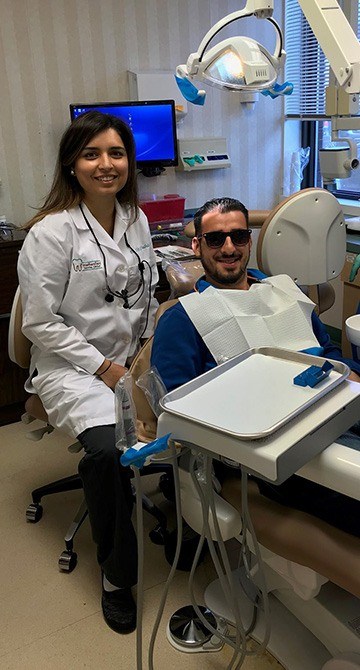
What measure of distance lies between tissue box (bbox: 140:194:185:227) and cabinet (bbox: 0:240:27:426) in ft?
2.70

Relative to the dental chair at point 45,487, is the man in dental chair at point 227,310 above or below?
above

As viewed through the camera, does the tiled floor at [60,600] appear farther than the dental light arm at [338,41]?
Yes

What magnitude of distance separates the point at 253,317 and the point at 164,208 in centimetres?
173

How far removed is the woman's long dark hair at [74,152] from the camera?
1.83m

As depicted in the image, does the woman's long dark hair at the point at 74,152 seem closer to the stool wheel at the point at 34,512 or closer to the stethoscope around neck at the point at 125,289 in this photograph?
the stethoscope around neck at the point at 125,289

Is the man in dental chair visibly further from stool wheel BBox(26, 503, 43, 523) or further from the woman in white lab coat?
stool wheel BBox(26, 503, 43, 523)

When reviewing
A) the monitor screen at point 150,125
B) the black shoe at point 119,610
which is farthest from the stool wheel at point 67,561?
the monitor screen at point 150,125

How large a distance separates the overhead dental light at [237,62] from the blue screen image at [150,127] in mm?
Result: 1447

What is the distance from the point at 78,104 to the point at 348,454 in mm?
2407

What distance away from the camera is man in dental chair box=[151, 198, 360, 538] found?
1.49 meters

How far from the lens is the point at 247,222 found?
173 centimetres

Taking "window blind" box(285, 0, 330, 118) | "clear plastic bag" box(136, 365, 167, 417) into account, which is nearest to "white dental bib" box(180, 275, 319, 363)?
"clear plastic bag" box(136, 365, 167, 417)

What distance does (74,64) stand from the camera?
2.94 meters

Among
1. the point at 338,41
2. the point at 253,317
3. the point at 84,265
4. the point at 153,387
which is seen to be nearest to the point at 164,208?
the point at 84,265
